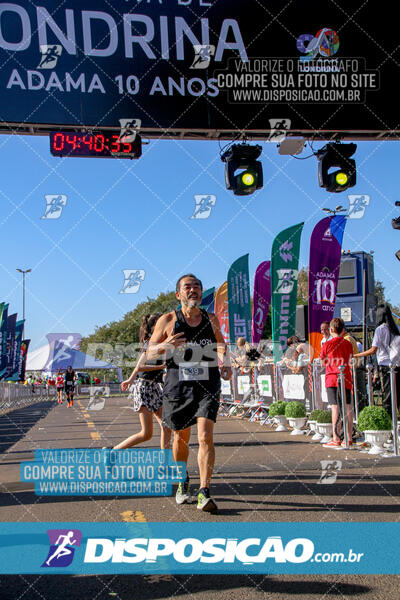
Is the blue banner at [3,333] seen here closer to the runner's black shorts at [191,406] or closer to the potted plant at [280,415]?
the potted plant at [280,415]

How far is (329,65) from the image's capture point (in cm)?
1159

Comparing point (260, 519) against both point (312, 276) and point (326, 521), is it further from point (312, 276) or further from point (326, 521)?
point (312, 276)

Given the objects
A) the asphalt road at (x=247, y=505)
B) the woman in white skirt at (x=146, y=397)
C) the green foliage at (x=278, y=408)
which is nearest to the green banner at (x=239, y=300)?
the green foliage at (x=278, y=408)

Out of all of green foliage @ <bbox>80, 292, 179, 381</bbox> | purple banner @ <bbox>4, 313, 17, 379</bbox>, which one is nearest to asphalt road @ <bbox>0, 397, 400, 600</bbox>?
purple banner @ <bbox>4, 313, 17, 379</bbox>

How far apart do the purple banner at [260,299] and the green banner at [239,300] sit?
34cm

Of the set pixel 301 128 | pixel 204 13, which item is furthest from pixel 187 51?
pixel 301 128

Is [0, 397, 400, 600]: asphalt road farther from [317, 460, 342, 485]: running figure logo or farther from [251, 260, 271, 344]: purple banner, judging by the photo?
[251, 260, 271, 344]: purple banner

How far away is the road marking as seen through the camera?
4.89 m

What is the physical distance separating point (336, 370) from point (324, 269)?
5077mm

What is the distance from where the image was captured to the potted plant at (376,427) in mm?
8508

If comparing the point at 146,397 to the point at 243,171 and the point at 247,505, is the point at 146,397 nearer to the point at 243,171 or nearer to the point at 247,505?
the point at 247,505

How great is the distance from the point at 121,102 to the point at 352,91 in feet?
14.1

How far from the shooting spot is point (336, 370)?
959 cm

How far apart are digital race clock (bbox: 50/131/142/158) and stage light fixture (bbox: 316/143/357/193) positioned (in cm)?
360
